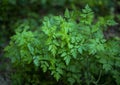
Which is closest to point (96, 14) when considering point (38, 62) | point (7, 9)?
point (7, 9)

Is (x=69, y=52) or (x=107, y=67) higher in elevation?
(x=69, y=52)

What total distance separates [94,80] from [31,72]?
0.79 m

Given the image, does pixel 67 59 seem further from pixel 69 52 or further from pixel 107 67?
pixel 107 67

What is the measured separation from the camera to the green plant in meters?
3.45

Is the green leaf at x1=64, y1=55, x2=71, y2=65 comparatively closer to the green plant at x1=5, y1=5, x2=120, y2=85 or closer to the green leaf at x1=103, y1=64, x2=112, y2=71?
the green plant at x1=5, y1=5, x2=120, y2=85

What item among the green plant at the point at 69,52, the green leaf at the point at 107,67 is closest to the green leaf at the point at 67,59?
the green plant at the point at 69,52

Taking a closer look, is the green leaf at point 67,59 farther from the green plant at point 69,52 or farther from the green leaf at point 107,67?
the green leaf at point 107,67

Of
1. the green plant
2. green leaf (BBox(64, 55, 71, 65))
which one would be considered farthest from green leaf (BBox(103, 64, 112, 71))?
green leaf (BBox(64, 55, 71, 65))

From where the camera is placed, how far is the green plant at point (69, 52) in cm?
345

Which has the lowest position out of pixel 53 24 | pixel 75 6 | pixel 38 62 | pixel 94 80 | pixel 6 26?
pixel 94 80

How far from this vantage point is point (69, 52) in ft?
11.3

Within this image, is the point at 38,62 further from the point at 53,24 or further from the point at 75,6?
the point at 75,6

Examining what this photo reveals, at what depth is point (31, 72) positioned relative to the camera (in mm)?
3918

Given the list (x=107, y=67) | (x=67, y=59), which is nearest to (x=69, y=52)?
(x=67, y=59)
